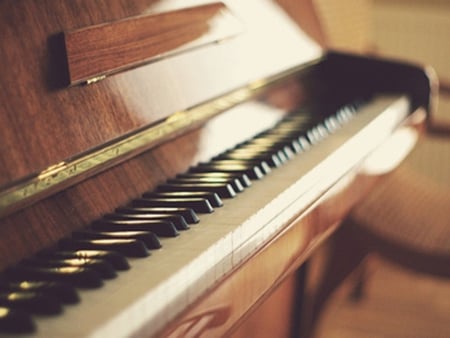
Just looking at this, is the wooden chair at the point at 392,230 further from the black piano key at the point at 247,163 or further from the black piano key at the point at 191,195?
the black piano key at the point at 191,195

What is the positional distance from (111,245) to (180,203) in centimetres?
18

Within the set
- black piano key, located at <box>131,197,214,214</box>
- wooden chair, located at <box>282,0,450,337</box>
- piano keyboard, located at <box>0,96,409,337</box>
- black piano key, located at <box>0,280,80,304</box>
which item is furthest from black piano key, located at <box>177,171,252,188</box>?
wooden chair, located at <box>282,0,450,337</box>

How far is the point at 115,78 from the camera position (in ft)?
3.61

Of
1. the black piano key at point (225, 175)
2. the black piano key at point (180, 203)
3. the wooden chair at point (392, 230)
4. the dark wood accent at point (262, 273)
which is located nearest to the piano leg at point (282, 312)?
the wooden chair at point (392, 230)

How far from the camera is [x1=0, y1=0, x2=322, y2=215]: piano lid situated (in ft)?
2.97

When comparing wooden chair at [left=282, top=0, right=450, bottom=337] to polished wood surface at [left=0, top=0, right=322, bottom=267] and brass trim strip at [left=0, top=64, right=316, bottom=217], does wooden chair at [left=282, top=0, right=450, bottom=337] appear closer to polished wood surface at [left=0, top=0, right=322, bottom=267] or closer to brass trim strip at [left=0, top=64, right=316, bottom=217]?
brass trim strip at [left=0, top=64, right=316, bottom=217]

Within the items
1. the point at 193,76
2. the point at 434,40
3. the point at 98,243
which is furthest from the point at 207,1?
the point at 434,40

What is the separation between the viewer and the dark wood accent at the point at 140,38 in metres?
1.02

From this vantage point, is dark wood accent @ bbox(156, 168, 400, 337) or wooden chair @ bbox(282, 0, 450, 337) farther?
wooden chair @ bbox(282, 0, 450, 337)

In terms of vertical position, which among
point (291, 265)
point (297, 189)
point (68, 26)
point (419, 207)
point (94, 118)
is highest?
point (68, 26)

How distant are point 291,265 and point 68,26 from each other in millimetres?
473

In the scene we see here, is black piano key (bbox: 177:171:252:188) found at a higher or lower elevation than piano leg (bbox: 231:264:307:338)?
higher

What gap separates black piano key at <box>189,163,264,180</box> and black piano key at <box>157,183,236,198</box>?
0.28 ft

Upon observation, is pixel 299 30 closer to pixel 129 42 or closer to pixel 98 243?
pixel 129 42
